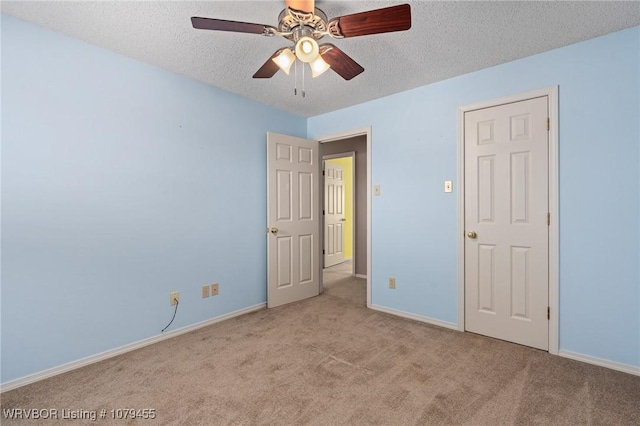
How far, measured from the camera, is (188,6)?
180 cm

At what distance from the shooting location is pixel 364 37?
7.07 feet

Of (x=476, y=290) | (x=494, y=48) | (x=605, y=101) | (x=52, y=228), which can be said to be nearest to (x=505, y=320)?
(x=476, y=290)

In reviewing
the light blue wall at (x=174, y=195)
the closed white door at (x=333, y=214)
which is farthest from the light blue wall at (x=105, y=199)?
the closed white door at (x=333, y=214)

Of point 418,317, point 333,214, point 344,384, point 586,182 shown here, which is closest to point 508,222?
point 586,182

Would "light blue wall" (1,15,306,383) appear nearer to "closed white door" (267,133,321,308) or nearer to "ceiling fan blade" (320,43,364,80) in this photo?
"closed white door" (267,133,321,308)

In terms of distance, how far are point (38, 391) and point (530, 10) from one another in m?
3.89

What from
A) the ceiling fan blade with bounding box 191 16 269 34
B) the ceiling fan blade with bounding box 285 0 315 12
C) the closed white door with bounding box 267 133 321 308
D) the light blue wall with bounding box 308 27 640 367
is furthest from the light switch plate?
the ceiling fan blade with bounding box 191 16 269 34

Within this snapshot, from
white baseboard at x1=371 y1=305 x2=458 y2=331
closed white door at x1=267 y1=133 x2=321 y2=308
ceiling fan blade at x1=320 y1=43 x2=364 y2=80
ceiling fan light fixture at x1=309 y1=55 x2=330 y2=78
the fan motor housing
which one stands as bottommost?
white baseboard at x1=371 y1=305 x2=458 y2=331

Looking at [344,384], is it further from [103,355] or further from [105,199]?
[105,199]

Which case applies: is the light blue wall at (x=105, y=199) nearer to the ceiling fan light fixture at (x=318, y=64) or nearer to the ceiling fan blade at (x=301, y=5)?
the ceiling fan light fixture at (x=318, y=64)

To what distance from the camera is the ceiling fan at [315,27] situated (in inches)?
59.4

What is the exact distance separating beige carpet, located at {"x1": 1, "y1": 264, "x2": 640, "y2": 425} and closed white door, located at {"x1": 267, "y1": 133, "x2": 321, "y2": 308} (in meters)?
0.90

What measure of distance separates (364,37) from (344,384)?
2393 mm

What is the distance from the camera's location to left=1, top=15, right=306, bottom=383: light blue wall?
77.0 inches
